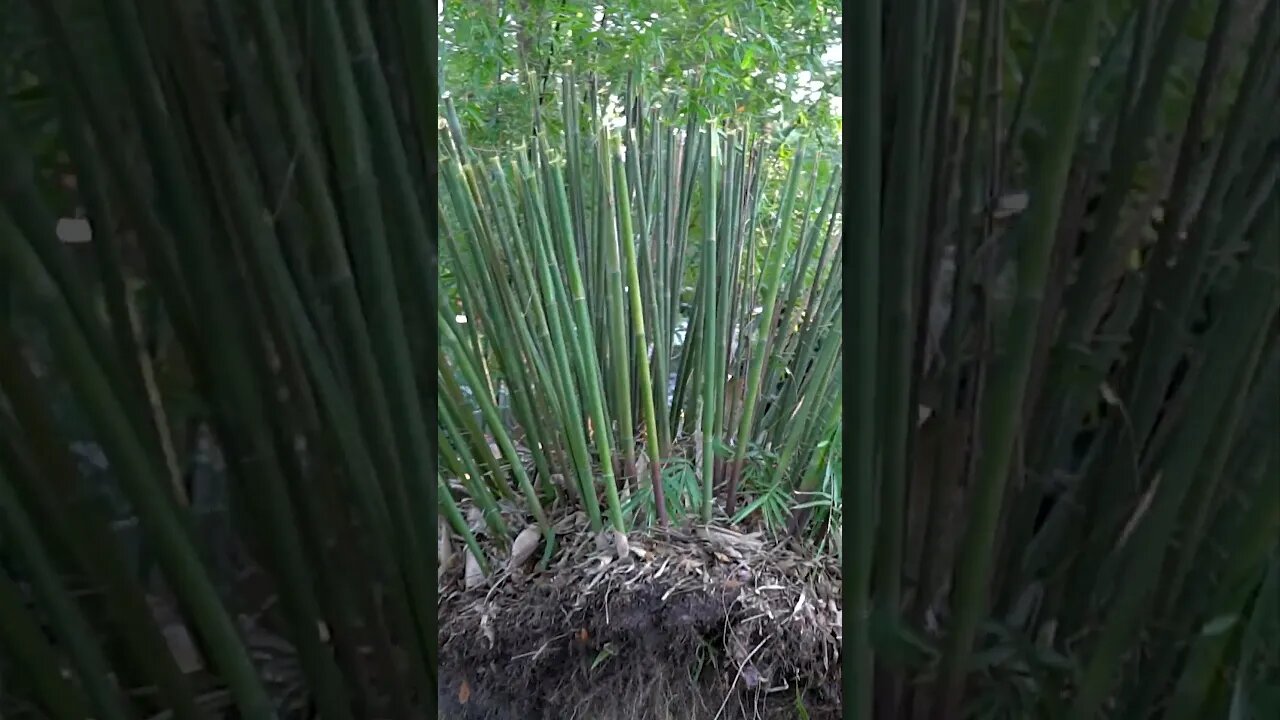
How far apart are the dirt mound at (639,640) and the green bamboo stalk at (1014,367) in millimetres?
122

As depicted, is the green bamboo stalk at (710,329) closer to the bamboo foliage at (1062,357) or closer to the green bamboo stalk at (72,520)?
the bamboo foliage at (1062,357)

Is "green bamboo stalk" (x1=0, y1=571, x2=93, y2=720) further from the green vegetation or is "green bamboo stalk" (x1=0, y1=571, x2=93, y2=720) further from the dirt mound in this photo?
the dirt mound

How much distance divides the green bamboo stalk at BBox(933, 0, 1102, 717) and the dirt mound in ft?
0.40

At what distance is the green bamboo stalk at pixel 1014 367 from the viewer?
34cm

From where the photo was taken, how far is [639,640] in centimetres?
50

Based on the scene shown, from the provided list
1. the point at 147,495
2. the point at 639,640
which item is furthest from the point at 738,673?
the point at 147,495

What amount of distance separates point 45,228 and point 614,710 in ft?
1.38

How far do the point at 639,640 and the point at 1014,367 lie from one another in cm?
30

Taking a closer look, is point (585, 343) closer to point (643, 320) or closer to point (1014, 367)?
point (643, 320)

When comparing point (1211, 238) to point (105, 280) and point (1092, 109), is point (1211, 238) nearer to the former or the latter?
point (1092, 109)

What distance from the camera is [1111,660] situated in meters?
0.38

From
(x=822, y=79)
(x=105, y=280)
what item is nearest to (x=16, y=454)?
(x=105, y=280)

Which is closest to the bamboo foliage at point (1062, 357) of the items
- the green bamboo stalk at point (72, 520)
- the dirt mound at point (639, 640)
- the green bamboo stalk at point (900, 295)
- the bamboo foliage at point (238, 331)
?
the green bamboo stalk at point (900, 295)

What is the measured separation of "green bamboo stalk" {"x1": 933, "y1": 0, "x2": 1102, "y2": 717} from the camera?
338 millimetres
